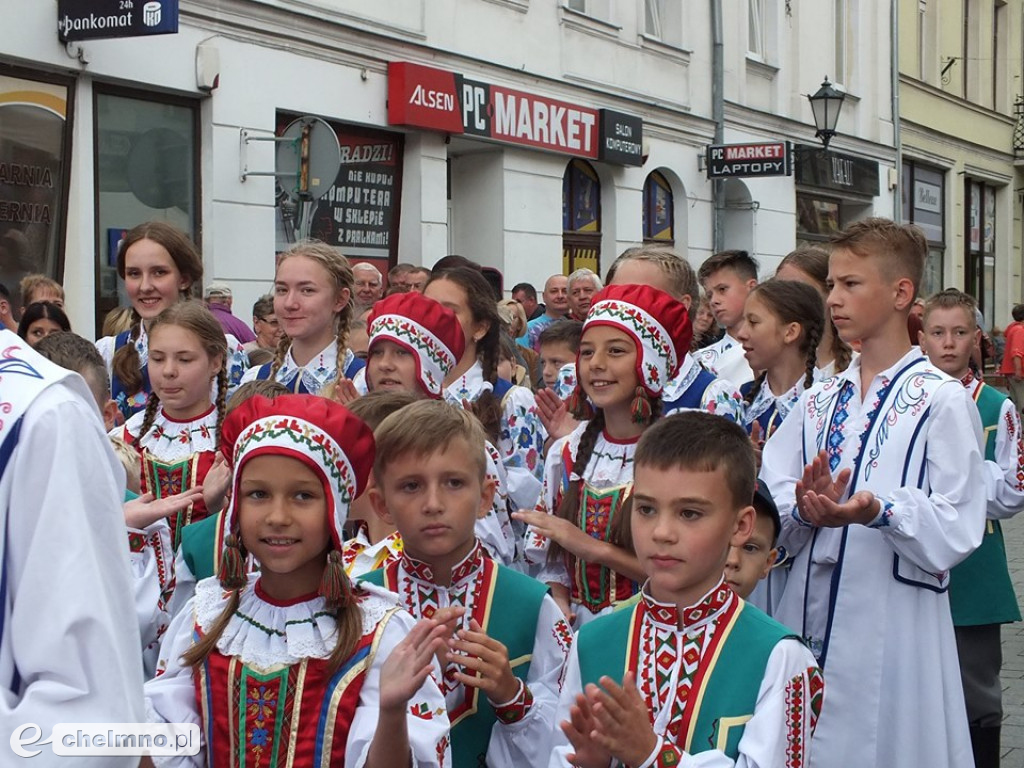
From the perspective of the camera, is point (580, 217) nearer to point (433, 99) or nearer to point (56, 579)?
point (433, 99)

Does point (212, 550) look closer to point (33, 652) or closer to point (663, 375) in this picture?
point (663, 375)

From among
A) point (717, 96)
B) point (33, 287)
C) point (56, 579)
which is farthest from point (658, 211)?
point (56, 579)

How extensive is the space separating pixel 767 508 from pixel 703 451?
0.90 metres

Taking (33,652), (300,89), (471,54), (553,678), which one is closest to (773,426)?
(553,678)

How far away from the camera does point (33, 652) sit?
1.81 meters

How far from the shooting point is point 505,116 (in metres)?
15.5

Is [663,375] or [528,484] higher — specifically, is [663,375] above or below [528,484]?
above

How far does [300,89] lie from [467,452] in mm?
9811

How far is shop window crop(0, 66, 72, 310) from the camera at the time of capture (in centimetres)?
1012

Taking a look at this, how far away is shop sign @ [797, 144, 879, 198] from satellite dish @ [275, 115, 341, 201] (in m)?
12.6

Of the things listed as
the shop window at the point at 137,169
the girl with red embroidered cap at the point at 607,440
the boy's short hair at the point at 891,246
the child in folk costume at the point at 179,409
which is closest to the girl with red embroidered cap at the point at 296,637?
the girl with red embroidered cap at the point at 607,440

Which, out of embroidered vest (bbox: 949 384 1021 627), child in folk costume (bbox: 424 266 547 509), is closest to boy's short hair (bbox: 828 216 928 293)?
embroidered vest (bbox: 949 384 1021 627)

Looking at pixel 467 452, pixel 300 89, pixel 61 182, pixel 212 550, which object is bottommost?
pixel 212 550

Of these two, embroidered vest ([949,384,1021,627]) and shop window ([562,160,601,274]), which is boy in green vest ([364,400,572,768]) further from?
shop window ([562,160,601,274])
